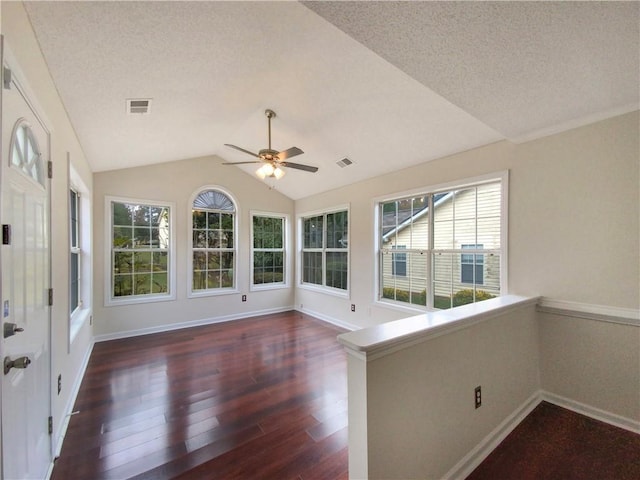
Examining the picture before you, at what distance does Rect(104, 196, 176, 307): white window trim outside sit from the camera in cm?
414

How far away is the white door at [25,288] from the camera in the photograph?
114 centimetres

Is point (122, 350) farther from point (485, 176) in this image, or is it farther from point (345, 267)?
point (485, 176)

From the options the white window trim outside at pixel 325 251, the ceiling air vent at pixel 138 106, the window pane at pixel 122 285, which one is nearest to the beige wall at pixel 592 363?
the white window trim outside at pixel 325 251

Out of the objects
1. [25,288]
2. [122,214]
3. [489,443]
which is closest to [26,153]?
[25,288]

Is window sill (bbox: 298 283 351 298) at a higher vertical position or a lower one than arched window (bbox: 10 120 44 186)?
lower

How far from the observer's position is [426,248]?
11.9ft

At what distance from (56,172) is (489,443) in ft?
11.7

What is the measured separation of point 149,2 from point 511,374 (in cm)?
337

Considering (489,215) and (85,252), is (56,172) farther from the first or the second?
(489,215)

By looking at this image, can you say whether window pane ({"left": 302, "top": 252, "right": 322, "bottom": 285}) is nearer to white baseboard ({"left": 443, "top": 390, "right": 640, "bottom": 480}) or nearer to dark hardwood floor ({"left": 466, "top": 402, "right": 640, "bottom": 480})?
white baseboard ({"left": 443, "top": 390, "right": 640, "bottom": 480})

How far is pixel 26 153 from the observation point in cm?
140

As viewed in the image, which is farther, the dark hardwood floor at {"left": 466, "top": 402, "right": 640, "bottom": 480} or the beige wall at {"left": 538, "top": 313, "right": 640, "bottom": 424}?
the beige wall at {"left": 538, "top": 313, "right": 640, "bottom": 424}

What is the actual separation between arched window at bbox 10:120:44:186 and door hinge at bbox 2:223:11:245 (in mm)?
305

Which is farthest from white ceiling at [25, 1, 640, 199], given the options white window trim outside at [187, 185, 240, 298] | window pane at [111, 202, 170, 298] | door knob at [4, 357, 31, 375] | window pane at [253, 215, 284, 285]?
window pane at [253, 215, 284, 285]
